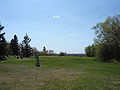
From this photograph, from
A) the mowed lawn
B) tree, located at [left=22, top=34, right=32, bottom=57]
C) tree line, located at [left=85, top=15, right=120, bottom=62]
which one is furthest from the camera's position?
tree, located at [left=22, top=34, right=32, bottom=57]

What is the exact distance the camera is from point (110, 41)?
122 ft

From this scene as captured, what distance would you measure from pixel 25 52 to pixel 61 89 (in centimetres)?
7088

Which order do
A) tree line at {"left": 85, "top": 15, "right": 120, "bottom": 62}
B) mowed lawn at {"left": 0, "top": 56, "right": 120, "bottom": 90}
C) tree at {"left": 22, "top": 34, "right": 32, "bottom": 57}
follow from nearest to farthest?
mowed lawn at {"left": 0, "top": 56, "right": 120, "bottom": 90} → tree line at {"left": 85, "top": 15, "right": 120, "bottom": 62} → tree at {"left": 22, "top": 34, "right": 32, "bottom": 57}

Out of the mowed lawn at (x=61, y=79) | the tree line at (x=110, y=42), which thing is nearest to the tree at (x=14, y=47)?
the tree line at (x=110, y=42)

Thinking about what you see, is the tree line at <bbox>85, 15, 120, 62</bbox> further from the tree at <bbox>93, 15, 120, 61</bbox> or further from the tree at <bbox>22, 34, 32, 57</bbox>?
the tree at <bbox>22, 34, 32, 57</bbox>

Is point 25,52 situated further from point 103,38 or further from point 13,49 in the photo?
point 103,38

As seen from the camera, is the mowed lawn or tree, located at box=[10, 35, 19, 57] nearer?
the mowed lawn

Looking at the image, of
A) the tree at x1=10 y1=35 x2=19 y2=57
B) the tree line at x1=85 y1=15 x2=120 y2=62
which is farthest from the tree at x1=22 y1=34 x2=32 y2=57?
the tree line at x1=85 y1=15 x2=120 y2=62

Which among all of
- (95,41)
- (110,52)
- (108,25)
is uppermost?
(108,25)

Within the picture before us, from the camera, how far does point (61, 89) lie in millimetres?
7348

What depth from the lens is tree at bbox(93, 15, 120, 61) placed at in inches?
1432

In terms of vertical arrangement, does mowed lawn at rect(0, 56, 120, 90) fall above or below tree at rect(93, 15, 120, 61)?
below

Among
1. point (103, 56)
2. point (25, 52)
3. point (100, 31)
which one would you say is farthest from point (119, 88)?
point (25, 52)

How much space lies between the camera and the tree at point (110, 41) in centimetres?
3638
